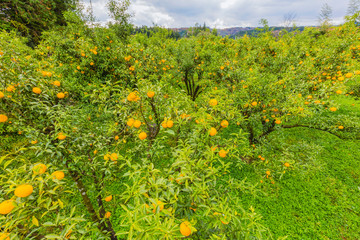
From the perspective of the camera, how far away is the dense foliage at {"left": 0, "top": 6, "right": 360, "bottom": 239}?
1188 mm

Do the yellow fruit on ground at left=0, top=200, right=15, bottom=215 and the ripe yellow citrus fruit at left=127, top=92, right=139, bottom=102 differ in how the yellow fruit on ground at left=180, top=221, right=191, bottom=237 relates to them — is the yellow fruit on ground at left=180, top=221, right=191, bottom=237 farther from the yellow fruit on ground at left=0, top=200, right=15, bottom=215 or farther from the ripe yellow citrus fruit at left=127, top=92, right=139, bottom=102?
the ripe yellow citrus fruit at left=127, top=92, right=139, bottom=102

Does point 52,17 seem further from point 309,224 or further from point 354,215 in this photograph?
point 354,215

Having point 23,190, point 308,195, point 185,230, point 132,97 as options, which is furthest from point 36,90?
point 308,195

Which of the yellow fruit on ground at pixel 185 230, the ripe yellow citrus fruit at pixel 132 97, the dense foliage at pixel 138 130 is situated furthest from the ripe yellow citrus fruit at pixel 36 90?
the yellow fruit on ground at pixel 185 230

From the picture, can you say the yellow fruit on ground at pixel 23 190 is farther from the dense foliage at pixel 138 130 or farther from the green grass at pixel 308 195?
the green grass at pixel 308 195

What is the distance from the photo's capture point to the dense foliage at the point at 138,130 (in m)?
1.19

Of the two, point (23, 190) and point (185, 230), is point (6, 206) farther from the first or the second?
point (185, 230)

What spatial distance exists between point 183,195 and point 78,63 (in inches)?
174

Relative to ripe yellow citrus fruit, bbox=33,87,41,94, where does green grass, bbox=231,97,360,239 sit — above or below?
below

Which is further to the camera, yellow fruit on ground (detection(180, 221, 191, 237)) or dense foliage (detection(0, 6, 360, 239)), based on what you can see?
dense foliage (detection(0, 6, 360, 239))

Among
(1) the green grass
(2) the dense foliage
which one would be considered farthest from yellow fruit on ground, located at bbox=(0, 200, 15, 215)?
(1) the green grass

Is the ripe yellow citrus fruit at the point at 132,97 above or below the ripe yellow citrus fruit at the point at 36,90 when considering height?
below

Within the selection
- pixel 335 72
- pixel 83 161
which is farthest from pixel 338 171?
pixel 83 161

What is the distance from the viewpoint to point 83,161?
2.04 m
